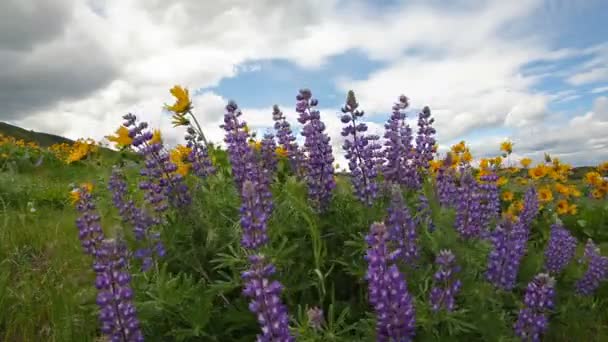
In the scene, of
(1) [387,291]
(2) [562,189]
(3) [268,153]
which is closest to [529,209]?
(2) [562,189]

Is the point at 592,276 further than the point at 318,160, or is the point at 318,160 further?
the point at 592,276

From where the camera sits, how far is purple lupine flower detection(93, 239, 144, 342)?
2545 mm

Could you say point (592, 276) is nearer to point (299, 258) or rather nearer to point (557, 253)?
point (557, 253)

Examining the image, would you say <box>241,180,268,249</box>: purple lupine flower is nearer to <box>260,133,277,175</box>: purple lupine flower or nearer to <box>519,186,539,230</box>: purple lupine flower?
<box>260,133,277,175</box>: purple lupine flower

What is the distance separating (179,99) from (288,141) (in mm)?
1032

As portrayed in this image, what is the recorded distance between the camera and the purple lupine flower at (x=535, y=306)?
10.0ft

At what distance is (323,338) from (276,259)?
529mm

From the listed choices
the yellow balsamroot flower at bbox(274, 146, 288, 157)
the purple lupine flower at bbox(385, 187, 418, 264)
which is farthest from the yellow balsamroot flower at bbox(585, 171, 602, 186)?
the purple lupine flower at bbox(385, 187, 418, 264)

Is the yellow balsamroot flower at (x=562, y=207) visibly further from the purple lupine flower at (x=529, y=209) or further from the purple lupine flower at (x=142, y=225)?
the purple lupine flower at (x=142, y=225)

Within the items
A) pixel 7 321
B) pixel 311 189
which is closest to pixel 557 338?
pixel 311 189

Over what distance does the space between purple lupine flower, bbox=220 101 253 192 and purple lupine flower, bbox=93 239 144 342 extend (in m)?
1.40

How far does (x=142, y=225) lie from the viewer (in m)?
3.86

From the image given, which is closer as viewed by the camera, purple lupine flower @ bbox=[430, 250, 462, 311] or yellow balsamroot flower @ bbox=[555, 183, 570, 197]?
purple lupine flower @ bbox=[430, 250, 462, 311]

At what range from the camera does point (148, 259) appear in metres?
3.51
